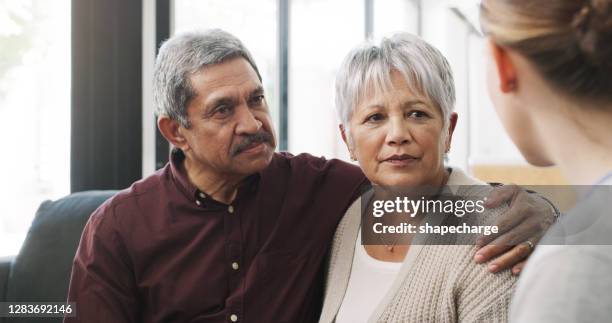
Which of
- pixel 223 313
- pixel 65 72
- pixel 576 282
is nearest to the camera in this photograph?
pixel 576 282

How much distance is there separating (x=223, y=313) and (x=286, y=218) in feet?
0.91

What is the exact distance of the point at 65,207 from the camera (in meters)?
1.95

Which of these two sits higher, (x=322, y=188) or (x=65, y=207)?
(x=322, y=188)

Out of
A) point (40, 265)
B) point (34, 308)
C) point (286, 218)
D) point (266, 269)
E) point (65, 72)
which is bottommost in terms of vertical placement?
point (34, 308)

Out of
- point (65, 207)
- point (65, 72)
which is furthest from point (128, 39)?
point (65, 207)

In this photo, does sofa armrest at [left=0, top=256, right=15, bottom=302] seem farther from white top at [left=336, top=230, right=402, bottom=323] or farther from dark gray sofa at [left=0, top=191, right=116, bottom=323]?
white top at [left=336, top=230, right=402, bottom=323]

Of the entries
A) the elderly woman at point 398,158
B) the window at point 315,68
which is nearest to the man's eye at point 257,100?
the elderly woman at point 398,158

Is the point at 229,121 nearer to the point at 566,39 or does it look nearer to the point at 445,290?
the point at 445,290

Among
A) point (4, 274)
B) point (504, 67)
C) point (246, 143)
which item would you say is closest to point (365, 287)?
point (246, 143)

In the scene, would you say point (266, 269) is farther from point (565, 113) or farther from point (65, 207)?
point (565, 113)

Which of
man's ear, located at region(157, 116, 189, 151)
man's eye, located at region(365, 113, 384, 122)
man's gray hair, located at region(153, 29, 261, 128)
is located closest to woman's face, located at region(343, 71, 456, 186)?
man's eye, located at region(365, 113, 384, 122)

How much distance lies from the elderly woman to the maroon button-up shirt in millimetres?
A: 116

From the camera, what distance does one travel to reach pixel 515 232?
1144mm

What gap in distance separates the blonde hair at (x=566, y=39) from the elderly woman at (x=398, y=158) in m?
0.67
